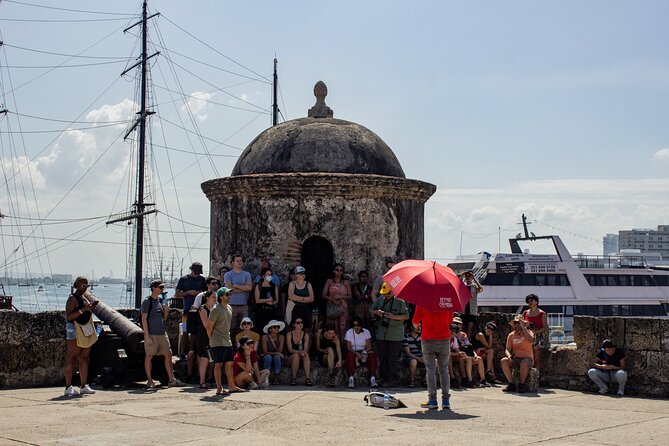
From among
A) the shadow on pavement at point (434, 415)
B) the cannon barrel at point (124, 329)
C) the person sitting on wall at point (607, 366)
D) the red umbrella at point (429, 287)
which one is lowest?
the shadow on pavement at point (434, 415)

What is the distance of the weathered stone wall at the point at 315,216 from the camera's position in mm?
12703

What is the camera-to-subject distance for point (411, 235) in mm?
13500

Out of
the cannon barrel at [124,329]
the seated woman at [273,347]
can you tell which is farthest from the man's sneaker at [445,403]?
the cannon barrel at [124,329]

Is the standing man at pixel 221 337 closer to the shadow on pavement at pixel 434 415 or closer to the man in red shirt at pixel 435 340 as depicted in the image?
the man in red shirt at pixel 435 340

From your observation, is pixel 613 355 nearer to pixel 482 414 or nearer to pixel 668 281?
pixel 482 414

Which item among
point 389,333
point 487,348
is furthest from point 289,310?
point 487,348

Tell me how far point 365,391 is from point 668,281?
139ft

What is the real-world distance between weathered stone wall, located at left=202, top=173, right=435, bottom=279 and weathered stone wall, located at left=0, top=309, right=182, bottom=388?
296 centimetres

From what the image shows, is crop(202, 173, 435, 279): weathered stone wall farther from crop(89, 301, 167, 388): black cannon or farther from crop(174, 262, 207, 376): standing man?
crop(89, 301, 167, 388): black cannon

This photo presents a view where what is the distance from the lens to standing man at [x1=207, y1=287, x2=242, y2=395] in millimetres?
10188

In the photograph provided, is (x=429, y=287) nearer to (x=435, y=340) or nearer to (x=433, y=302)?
(x=433, y=302)

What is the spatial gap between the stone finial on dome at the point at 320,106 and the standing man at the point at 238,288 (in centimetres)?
350

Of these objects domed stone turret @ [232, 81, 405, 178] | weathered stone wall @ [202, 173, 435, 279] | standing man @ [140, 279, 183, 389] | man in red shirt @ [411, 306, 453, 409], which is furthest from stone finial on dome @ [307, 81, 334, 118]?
man in red shirt @ [411, 306, 453, 409]

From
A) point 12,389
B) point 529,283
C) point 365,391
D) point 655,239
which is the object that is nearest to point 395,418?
point 365,391
